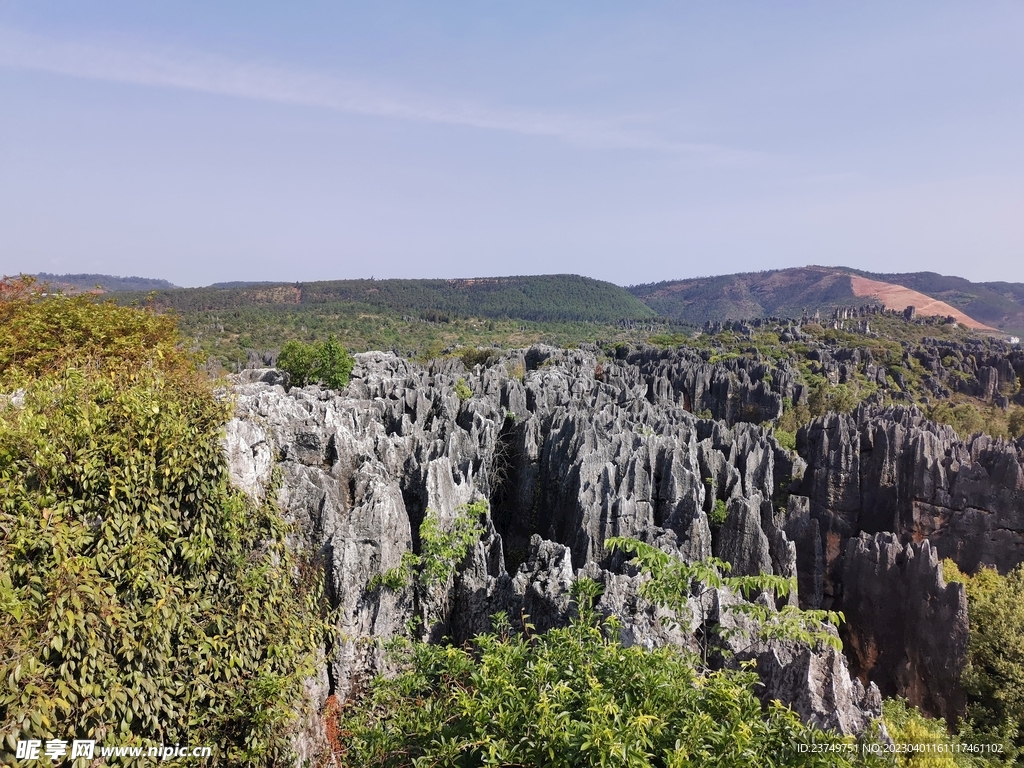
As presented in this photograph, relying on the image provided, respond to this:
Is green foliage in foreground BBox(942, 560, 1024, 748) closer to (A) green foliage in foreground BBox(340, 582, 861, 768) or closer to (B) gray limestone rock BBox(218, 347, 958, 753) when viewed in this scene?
(B) gray limestone rock BBox(218, 347, 958, 753)

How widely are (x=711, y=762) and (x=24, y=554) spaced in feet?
24.3

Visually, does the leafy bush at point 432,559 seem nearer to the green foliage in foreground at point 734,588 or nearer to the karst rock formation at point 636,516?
the karst rock formation at point 636,516

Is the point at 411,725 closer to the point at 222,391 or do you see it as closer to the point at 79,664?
the point at 79,664

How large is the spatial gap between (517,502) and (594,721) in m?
18.4

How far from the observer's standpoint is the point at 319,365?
40094 millimetres

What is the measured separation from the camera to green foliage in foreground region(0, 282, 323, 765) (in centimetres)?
561

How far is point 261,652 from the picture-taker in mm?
8273

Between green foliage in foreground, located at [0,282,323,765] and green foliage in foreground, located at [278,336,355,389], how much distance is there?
98.1 feet

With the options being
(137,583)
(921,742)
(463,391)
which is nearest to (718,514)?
(921,742)

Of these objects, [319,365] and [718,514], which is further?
[319,365]

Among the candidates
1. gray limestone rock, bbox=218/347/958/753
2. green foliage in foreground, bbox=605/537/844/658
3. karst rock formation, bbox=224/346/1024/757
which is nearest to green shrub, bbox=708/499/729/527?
gray limestone rock, bbox=218/347/958/753

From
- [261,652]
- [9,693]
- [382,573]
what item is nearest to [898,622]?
[382,573]

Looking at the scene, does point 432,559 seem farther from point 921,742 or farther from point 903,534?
point 903,534

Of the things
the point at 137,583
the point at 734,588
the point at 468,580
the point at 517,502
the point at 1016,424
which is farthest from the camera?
the point at 1016,424
